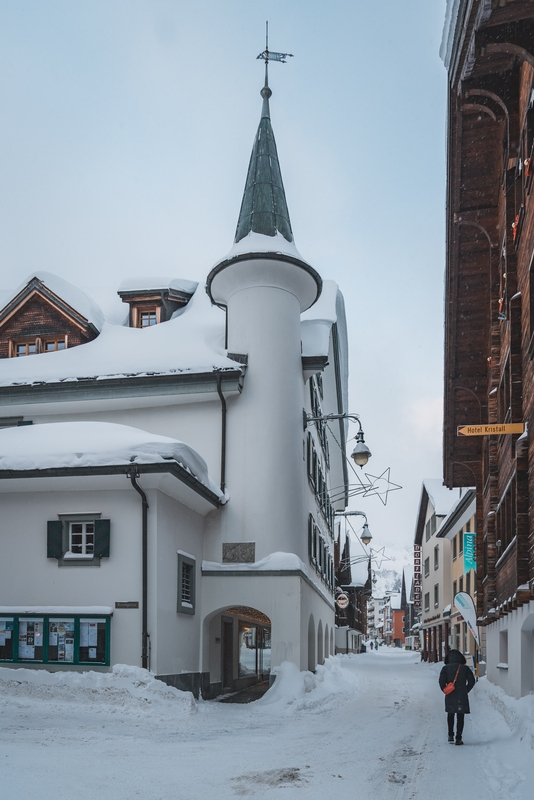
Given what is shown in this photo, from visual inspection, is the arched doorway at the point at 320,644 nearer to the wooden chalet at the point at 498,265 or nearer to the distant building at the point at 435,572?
the wooden chalet at the point at 498,265

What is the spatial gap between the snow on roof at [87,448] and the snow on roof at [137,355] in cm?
371

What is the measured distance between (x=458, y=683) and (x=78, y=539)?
9241mm

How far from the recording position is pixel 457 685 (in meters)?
11.8

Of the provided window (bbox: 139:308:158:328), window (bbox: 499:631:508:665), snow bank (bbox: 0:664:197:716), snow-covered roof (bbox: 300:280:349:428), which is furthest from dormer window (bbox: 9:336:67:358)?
window (bbox: 499:631:508:665)

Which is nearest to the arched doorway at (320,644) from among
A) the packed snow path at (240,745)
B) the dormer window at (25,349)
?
the packed snow path at (240,745)

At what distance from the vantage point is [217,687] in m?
21.6

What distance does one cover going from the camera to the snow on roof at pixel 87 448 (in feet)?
56.9

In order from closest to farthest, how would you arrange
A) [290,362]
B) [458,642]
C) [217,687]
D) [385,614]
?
1. [217,687]
2. [290,362]
3. [458,642]
4. [385,614]

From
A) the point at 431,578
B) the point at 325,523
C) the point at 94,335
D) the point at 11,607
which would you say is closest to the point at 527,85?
the point at 11,607

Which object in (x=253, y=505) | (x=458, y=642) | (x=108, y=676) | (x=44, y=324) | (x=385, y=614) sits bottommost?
(x=385, y=614)

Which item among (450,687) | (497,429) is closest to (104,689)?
(450,687)

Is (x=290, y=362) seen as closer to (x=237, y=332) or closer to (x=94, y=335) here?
(x=237, y=332)

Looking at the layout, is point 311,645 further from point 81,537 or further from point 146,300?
point 146,300

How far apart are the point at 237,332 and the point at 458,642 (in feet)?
81.5
